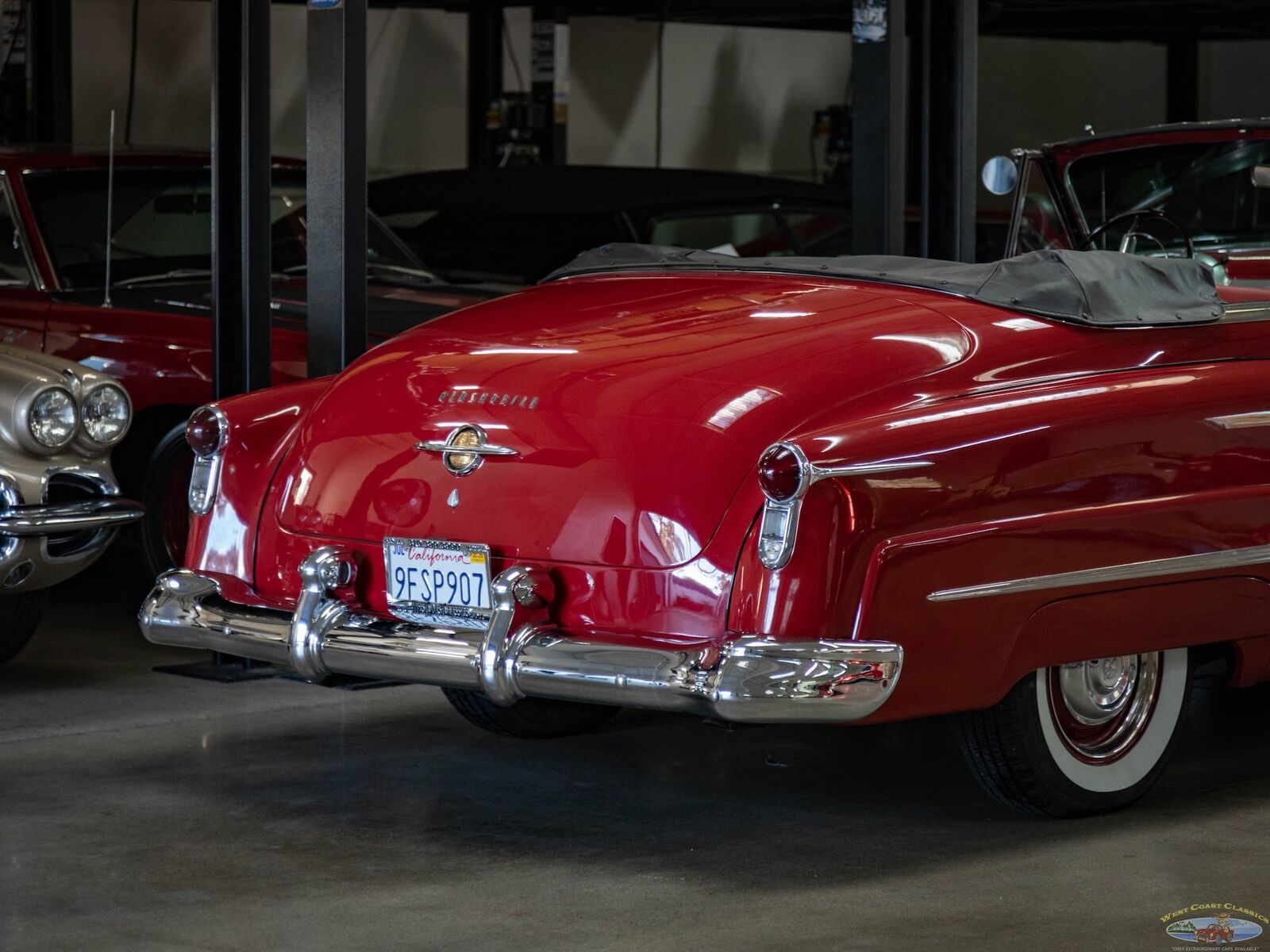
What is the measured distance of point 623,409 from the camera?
4098 millimetres

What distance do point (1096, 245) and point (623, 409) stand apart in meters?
3.65

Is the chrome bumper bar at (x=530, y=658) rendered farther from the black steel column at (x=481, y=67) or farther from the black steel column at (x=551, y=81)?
the black steel column at (x=481, y=67)

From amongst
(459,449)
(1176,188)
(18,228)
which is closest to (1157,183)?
(1176,188)

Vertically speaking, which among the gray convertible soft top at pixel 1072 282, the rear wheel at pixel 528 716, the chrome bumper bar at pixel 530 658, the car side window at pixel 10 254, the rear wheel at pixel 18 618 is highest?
the car side window at pixel 10 254

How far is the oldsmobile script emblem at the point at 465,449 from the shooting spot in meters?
4.22

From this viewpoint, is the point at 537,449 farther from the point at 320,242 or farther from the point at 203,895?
the point at 320,242

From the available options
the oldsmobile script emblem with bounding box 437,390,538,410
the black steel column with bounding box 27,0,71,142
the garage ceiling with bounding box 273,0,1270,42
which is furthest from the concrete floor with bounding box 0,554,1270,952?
the garage ceiling with bounding box 273,0,1270,42

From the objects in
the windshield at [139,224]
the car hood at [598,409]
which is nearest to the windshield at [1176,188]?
the car hood at [598,409]

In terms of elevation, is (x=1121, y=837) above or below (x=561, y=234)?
below

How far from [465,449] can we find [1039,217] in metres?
3.53

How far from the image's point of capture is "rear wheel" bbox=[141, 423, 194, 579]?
693 centimetres

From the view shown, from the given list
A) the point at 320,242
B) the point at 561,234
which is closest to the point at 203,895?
the point at 320,242

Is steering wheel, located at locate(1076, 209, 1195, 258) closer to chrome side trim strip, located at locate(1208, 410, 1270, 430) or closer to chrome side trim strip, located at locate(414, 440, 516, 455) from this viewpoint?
chrome side trim strip, located at locate(1208, 410, 1270, 430)

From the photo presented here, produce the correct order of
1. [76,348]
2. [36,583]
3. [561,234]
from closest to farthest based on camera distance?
[36,583], [76,348], [561,234]
